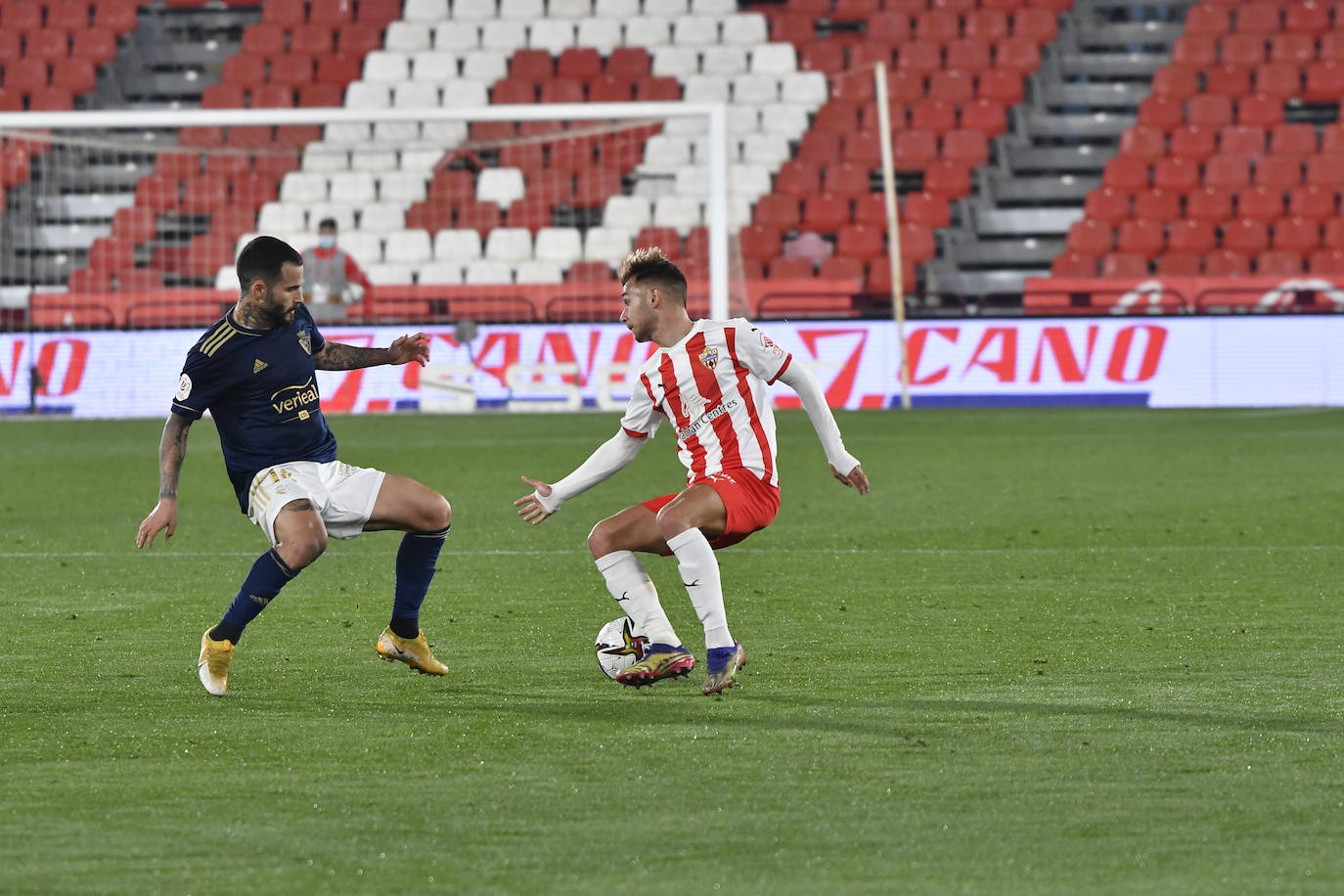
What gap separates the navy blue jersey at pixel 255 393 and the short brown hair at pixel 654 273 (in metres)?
1.09

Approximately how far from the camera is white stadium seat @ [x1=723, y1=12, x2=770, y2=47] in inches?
1107

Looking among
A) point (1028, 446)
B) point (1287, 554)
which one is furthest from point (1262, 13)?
point (1287, 554)

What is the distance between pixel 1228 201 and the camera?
26.4m

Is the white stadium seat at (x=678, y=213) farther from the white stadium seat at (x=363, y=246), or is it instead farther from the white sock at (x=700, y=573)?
the white sock at (x=700, y=573)

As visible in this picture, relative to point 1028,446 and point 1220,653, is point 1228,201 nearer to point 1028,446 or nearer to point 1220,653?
point 1028,446

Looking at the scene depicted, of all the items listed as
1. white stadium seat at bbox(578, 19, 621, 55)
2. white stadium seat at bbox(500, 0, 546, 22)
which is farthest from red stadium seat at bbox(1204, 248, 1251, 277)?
white stadium seat at bbox(500, 0, 546, 22)

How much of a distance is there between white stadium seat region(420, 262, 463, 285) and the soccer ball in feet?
56.7

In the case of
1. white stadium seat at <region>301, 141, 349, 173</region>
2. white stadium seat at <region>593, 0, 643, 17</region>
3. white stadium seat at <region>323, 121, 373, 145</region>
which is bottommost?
white stadium seat at <region>301, 141, 349, 173</region>

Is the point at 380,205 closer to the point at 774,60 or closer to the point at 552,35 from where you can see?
the point at 552,35

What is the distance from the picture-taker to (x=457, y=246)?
23875 millimetres

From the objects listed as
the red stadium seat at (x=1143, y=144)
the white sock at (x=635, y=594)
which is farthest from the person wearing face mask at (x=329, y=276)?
the white sock at (x=635, y=594)

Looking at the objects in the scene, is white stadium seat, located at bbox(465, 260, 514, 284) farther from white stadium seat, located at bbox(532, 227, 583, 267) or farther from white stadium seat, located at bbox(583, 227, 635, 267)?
white stadium seat, located at bbox(583, 227, 635, 267)

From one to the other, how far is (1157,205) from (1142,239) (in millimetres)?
767

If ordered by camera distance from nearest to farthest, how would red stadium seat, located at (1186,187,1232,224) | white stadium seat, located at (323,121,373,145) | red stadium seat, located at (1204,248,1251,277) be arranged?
red stadium seat, located at (1204,248,1251,277) → white stadium seat, located at (323,121,373,145) → red stadium seat, located at (1186,187,1232,224)
